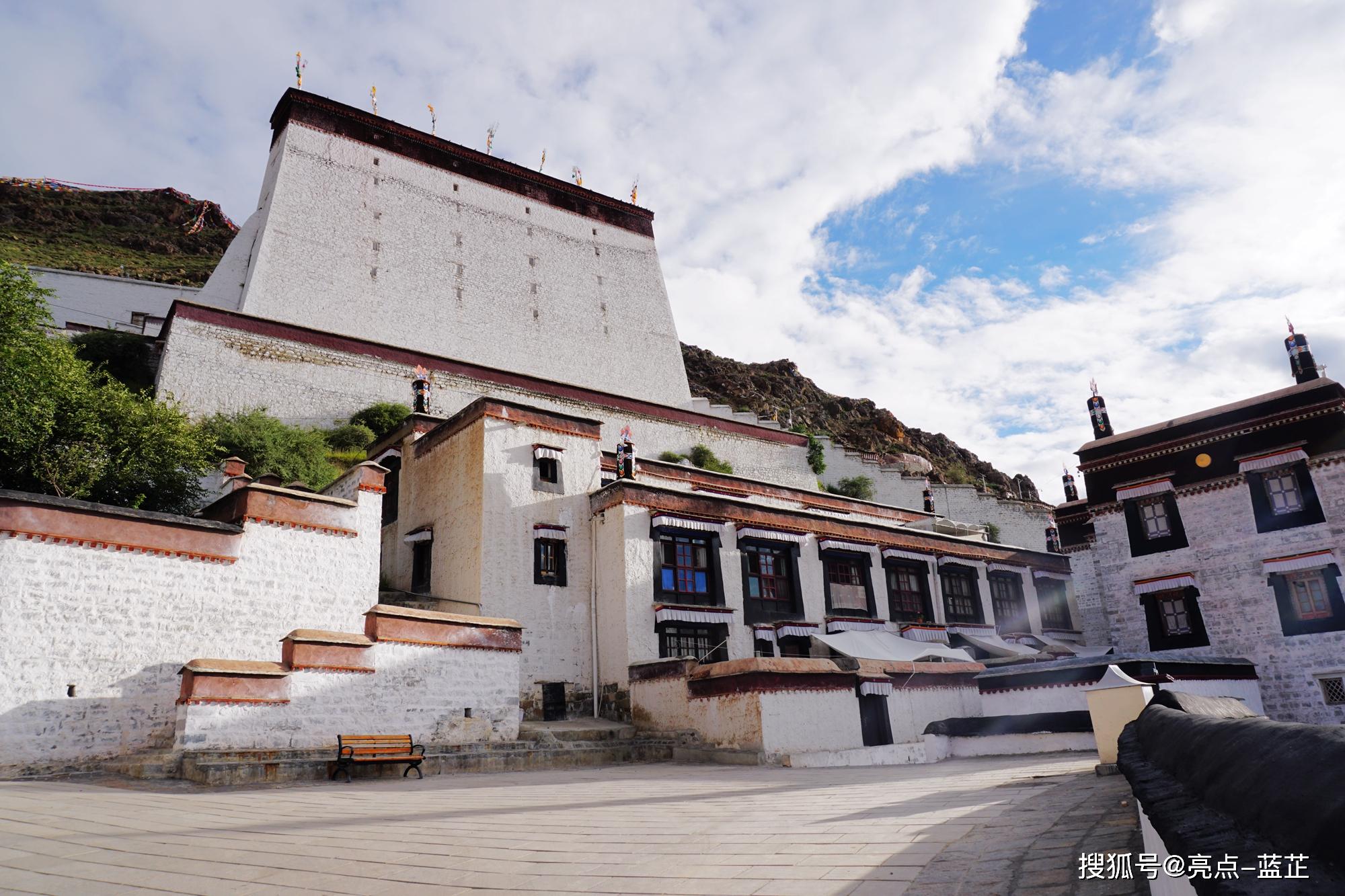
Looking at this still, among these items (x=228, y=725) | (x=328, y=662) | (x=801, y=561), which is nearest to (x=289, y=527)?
(x=328, y=662)

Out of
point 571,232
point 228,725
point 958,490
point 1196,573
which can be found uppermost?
point 571,232

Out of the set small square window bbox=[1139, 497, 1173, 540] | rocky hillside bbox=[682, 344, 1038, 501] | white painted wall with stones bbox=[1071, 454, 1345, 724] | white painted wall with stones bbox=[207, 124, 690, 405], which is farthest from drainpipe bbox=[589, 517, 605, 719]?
rocky hillside bbox=[682, 344, 1038, 501]

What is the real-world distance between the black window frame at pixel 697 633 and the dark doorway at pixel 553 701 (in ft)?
7.15

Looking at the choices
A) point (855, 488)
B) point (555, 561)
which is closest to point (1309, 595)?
point (855, 488)

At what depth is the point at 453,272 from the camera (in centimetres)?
3359

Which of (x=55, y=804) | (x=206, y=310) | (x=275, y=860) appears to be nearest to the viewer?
(x=275, y=860)

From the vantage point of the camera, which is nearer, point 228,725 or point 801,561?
point 228,725

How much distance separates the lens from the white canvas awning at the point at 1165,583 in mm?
21375

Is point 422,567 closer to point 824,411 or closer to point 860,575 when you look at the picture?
point 860,575

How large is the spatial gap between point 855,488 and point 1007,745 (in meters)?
20.8

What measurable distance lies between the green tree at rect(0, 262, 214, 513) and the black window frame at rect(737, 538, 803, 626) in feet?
39.3

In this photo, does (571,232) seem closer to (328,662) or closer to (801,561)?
(801,561)

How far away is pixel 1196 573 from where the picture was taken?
21.4 metres

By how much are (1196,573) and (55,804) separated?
23.9m
